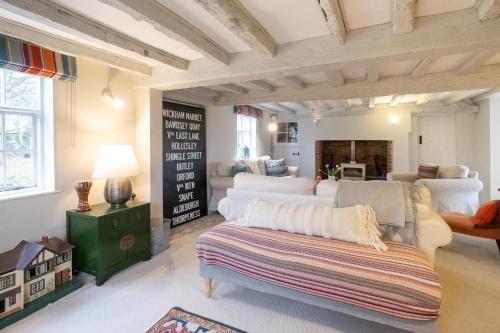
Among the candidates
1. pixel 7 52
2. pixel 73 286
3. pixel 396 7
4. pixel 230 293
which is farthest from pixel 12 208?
pixel 396 7

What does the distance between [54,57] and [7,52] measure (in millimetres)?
342

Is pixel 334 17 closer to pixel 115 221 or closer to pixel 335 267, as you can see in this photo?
pixel 335 267

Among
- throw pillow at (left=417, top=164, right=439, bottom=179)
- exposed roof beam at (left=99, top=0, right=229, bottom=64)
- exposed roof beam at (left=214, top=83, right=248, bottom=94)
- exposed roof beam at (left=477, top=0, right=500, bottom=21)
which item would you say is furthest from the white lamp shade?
throw pillow at (left=417, top=164, right=439, bottom=179)

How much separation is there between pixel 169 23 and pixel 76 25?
2.25 feet

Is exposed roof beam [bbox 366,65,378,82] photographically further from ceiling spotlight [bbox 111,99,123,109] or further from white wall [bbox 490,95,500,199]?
white wall [bbox 490,95,500,199]

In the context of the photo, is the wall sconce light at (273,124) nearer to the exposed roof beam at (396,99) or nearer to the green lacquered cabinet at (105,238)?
the exposed roof beam at (396,99)

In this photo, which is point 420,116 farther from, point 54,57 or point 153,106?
point 54,57

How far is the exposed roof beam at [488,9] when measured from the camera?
157 cm

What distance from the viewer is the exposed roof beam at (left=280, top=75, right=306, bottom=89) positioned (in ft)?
12.0

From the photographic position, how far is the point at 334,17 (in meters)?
1.72

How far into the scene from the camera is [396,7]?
1.61 meters

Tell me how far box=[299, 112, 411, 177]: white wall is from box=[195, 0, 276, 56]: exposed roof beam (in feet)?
17.0

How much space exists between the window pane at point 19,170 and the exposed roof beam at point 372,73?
12.0 feet

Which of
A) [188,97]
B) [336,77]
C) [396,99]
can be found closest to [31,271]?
[188,97]
